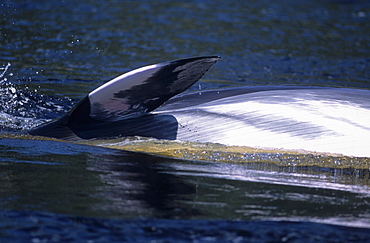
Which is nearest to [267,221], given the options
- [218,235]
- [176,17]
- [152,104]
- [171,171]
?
[218,235]

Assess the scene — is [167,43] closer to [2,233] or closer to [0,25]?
[0,25]

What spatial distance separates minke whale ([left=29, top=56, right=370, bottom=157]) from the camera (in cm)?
479

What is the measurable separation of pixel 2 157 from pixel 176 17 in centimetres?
1359

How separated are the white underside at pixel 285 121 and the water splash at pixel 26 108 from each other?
5.05 feet

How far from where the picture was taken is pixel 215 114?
511 cm

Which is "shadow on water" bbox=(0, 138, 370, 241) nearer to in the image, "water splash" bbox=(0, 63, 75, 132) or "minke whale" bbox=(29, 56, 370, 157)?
"minke whale" bbox=(29, 56, 370, 157)

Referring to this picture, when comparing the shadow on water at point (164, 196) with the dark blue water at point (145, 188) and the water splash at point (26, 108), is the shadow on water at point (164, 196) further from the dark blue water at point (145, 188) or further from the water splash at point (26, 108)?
the water splash at point (26, 108)

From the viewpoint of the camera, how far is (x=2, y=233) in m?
2.94

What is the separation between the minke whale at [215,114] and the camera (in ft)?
15.7

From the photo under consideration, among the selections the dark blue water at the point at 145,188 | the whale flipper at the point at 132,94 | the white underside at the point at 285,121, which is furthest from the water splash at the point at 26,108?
the white underside at the point at 285,121

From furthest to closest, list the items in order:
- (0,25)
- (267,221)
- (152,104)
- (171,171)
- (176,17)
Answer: (176,17) → (0,25) → (152,104) → (171,171) → (267,221)

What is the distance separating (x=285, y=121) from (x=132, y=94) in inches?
50.1

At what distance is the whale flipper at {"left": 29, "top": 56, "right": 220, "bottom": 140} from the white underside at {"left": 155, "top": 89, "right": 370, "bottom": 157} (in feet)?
1.03

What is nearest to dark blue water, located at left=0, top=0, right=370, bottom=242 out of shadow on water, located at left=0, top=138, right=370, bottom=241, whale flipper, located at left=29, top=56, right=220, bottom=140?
shadow on water, located at left=0, top=138, right=370, bottom=241
